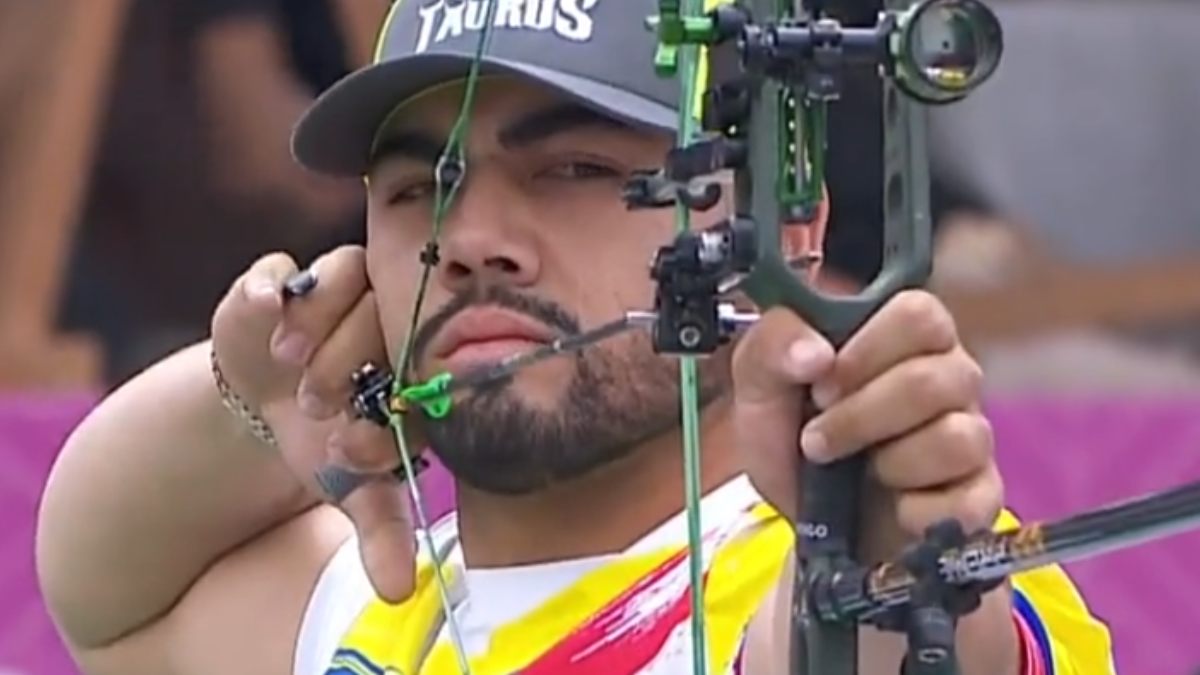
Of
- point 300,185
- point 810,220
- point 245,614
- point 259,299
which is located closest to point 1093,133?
point 300,185

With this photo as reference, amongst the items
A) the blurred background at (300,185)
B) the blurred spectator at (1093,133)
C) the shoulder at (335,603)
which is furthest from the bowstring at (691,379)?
the blurred spectator at (1093,133)

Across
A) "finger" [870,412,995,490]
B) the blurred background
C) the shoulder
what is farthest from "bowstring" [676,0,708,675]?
the blurred background

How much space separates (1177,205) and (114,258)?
1.52 m

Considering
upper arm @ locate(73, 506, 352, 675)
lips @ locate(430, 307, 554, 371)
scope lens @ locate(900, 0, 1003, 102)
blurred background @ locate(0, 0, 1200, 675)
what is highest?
scope lens @ locate(900, 0, 1003, 102)

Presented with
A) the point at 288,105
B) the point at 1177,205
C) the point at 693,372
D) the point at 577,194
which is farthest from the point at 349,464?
the point at 1177,205

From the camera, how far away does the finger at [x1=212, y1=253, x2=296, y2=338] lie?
1914mm

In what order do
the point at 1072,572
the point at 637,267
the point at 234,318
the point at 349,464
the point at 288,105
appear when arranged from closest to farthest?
1. the point at 637,267
2. the point at 349,464
3. the point at 234,318
4. the point at 1072,572
5. the point at 288,105

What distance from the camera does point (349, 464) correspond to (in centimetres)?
183

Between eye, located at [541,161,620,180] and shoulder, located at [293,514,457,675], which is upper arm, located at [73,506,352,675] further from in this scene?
eye, located at [541,161,620,180]

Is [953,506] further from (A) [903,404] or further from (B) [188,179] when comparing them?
(B) [188,179]

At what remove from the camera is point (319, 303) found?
1843 mm

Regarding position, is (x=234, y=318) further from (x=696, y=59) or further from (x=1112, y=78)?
(x=1112, y=78)

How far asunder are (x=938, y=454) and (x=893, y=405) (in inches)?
1.0

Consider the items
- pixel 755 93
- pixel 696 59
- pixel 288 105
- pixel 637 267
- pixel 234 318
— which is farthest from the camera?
pixel 288 105
